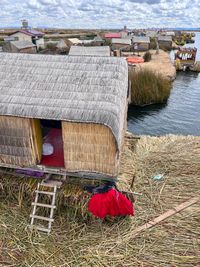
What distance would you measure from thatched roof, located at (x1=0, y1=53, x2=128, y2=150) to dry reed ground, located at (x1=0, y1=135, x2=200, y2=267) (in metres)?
2.38

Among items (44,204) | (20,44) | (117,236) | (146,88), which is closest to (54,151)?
(44,204)

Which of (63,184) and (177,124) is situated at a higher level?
(63,184)

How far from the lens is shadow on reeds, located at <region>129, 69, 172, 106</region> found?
23422mm

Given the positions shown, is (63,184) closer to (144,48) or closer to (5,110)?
(5,110)

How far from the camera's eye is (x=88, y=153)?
7906mm

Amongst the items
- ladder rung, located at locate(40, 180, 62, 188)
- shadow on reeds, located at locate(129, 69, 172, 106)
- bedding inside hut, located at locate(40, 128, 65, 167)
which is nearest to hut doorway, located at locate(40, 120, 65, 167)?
bedding inside hut, located at locate(40, 128, 65, 167)

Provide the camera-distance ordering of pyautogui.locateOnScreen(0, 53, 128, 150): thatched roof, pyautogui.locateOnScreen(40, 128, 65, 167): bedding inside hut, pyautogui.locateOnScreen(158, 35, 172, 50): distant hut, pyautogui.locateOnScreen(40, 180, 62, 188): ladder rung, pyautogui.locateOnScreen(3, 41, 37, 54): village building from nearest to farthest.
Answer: pyautogui.locateOnScreen(0, 53, 128, 150): thatched roof < pyautogui.locateOnScreen(40, 180, 62, 188): ladder rung < pyautogui.locateOnScreen(40, 128, 65, 167): bedding inside hut < pyautogui.locateOnScreen(3, 41, 37, 54): village building < pyautogui.locateOnScreen(158, 35, 172, 50): distant hut

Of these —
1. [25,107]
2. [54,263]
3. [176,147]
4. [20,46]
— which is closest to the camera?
[54,263]

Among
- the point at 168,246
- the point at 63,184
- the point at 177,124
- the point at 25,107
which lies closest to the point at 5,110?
the point at 25,107

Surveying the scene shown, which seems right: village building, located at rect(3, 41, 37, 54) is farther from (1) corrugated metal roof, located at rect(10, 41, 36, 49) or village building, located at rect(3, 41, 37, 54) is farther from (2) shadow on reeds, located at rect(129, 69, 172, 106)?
(2) shadow on reeds, located at rect(129, 69, 172, 106)

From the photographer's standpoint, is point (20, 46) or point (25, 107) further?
point (20, 46)

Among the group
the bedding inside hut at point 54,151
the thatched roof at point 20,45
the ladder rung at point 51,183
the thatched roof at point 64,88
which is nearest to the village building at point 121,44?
the thatched roof at point 20,45

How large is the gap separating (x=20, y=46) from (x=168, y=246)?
41.5 m

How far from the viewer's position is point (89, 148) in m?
7.84
